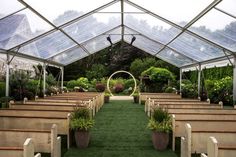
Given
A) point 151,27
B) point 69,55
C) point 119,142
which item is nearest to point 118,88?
point 69,55

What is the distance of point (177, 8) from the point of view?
34.1ft

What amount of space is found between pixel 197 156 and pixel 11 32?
22.6 feet

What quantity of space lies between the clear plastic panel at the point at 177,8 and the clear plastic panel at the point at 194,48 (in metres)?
2.12

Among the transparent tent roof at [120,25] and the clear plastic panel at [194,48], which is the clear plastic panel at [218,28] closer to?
the transparent tent roof at [120,25]

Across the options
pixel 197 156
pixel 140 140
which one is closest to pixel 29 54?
pixel 140 140

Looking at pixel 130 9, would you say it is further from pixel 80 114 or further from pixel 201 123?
pixel 201 123

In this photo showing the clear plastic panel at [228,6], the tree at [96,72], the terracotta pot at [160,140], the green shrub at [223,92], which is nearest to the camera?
the terracotta pot at [160,140]

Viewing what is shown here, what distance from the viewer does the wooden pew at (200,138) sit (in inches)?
213

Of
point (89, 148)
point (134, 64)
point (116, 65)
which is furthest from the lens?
point (116, 65)

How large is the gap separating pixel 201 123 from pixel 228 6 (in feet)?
11.0

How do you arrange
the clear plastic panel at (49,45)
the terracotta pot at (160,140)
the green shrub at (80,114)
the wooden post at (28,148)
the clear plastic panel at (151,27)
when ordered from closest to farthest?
the wooden post at (28,148) → the terracotta pot at (160,140) → the green shrub at (80,114) → the clear plastic panel at (151,27) → the clear plastic panel at (49,45)

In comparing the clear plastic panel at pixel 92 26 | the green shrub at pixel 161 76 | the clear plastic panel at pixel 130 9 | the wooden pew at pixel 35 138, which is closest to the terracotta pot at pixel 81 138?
the wooden pew at pixel 35 138

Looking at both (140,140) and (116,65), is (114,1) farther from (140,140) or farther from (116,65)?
(116,65)

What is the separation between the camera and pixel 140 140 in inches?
317
